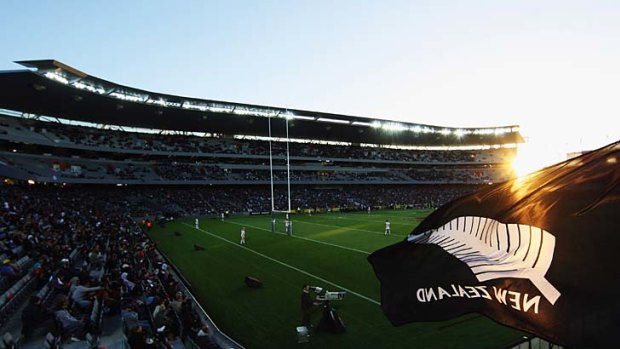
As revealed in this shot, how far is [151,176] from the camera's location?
5975 cm

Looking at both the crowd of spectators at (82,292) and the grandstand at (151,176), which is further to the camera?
the grandstand at (151,176)

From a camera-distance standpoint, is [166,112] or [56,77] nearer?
[56,77]

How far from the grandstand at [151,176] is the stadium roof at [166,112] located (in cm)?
21

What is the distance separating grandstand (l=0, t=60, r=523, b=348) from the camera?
12135mm

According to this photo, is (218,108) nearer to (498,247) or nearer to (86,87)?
(86,87)

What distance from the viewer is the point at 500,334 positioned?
10484 millimetres

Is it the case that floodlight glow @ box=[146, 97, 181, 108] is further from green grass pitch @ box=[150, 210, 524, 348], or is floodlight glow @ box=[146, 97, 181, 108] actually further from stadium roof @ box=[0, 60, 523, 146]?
green grass pitch @ box=[150, 210, 524, 348]

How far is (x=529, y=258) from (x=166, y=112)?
2366 inches

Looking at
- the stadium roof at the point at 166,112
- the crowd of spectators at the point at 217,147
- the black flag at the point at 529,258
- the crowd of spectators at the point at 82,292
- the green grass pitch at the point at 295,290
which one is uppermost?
the stadium roof at the point at 166,112

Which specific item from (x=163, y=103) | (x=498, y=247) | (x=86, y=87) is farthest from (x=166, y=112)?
(x=498, y=247)

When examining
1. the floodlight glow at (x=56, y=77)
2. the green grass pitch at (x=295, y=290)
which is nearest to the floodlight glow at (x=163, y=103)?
the floodlight glow at (x=56, y=77)

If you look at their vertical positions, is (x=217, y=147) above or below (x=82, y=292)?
above

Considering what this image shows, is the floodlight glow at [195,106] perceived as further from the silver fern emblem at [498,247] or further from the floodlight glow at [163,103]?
the silver fern emblem at [498,247]

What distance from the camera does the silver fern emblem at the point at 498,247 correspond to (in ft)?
8.17
